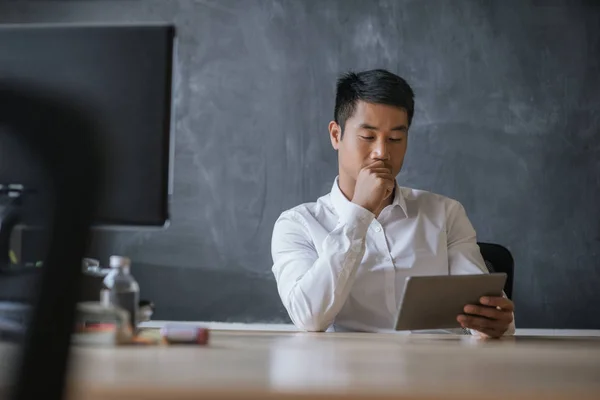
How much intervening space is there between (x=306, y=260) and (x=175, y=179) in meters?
1.32

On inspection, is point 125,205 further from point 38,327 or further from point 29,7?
point 29,7

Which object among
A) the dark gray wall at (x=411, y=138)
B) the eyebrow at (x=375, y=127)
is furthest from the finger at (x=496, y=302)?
the dark gray wall at (x=411, y=138)

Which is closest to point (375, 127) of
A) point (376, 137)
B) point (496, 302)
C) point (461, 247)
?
point (376, 137)

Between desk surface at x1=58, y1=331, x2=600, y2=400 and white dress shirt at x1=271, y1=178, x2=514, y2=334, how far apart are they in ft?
2.34

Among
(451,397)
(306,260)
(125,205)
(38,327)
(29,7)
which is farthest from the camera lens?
(29,7)

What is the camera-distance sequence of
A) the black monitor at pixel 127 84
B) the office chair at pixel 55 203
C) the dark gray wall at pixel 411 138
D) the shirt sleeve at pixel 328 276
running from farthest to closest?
the dark gray wall at pixel 411 138 → the shirt sleeve at pixel 328 276 → the black monitor at pixel 127 84 → the office chair at pixel 55 203

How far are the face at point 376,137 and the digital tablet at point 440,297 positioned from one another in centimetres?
70

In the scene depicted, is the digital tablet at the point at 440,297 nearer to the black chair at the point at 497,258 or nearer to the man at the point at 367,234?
the man at the point at 367,234

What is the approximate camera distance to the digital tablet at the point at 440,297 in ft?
5.18

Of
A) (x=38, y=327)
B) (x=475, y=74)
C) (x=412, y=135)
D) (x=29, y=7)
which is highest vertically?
(x=29, y=7)

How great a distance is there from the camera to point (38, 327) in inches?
16.7

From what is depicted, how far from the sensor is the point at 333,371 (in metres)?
0.87

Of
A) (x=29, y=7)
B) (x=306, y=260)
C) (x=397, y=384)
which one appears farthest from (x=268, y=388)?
(x=29, y=7)

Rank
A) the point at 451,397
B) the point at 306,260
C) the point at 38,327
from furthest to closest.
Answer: the point at 306,260 < the point at 451,397 < the point at 38,327
